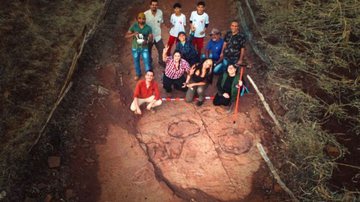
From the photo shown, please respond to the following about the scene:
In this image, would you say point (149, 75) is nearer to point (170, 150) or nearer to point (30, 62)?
point (170, 150)

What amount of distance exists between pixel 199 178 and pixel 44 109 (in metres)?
3.74

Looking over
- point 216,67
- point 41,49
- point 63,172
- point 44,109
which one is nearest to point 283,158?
point 216,67

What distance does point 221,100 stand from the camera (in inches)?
287

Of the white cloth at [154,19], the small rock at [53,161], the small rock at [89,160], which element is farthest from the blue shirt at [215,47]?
the small rock at [53,161]

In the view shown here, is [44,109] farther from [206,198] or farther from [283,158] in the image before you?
[283,158]

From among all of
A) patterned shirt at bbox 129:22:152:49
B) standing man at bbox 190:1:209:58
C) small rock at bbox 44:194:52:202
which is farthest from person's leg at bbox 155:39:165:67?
small rock at bbox 44:194:52:202

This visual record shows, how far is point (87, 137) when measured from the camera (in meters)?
6.66

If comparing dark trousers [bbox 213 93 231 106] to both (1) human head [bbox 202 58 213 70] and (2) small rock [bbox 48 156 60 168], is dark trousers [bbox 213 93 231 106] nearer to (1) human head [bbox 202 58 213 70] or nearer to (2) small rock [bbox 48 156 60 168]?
(1) human head [bbox 202 58 213 70]

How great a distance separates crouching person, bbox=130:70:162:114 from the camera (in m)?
6.74

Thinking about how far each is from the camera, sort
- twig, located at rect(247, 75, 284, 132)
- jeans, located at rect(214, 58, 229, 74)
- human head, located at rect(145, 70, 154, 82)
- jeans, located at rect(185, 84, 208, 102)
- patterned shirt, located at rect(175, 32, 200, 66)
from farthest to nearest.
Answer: jeans, located at rect(214, 58, 229, 74), jeans, located at rect(185, 84, 208, 102), patterned shirt, located at rect(175, 32, 200, 66), twig, located at rect(247, 75, 284, 132), human head, located at rect(145, 70, 154, 82)

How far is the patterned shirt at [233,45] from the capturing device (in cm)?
720

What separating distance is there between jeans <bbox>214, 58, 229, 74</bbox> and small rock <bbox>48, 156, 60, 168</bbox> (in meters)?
4.27

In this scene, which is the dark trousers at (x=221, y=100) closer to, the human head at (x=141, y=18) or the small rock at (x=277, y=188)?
the small rock at (x=277, y=188)

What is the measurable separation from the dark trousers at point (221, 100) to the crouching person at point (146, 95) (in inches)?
53.8
